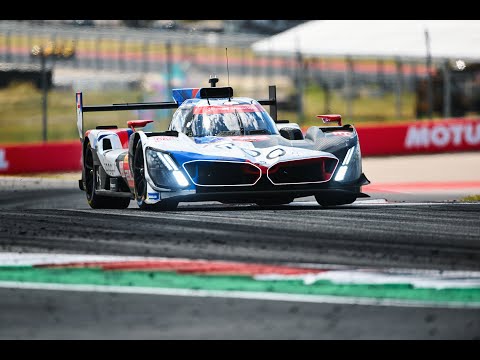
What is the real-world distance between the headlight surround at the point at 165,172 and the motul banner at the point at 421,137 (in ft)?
48.7

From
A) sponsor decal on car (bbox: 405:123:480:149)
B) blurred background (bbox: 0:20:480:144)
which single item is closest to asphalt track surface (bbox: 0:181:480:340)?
blurred background (bbox: 0:20:480:144)

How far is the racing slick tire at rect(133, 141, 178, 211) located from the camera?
10.8 metres

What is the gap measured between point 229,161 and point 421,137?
51.5 ft

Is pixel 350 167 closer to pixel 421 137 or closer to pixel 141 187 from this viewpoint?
pixel 141 187

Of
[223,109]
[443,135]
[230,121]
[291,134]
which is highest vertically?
[223,109]

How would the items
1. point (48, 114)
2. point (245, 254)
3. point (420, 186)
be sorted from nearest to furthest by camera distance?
point (245, 254) < point (420, 186) < point (48, 114)

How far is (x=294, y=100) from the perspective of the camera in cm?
3095

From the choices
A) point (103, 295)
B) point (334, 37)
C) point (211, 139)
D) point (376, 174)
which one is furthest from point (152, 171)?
point (334, 37)

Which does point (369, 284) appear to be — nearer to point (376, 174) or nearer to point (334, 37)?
point (376, 174)

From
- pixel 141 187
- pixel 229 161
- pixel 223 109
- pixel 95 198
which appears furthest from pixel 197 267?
pixel 95 198

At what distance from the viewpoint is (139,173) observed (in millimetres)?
11133

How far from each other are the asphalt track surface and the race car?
0.41m

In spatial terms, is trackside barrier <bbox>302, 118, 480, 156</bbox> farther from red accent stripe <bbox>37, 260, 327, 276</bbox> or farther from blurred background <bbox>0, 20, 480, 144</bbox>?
red accent stripe <bbox>37, 260, 327, 276</bbox>

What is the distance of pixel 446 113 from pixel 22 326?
2061cm
